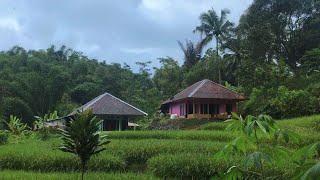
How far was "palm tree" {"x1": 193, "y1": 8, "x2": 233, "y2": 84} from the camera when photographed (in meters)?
45.1

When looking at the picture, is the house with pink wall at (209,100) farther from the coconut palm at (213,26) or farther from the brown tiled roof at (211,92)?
the coconut palm at (213,26)

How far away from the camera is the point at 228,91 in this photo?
3369 centimetres

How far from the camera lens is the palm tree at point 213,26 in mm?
45094

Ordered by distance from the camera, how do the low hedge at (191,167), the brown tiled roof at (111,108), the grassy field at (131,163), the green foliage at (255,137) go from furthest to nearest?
1. the brown tiled roof at (111,108)
2. the low hedge at (191,167)
3. the grassy field at (131,163)
4. the green foliage at (255,137)

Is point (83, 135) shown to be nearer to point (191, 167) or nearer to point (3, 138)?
point (191, 167)

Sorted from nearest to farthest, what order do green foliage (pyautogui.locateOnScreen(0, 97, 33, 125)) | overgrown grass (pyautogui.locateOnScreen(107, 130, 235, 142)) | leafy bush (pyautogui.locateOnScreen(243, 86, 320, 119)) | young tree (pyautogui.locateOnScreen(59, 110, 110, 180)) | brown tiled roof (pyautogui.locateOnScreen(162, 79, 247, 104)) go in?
young tree (pyautogui.locateOnScreen(59, 110, 110, 180)) < overgrown grass (pyautogui.locateOnScreen(107, 130, 235, 142)) < leafy bush (pyautogui.locateOnScreen(243, 86, 320, 119)) < brown tiled roof (pyautogui.locateOnScreen(162, 79, 247, 104)) < green foliage (pyautogui.locateOnScreen(0, 97, 33, 125))

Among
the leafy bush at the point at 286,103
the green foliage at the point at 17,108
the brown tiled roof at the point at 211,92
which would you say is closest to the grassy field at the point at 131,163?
the leafy bush at the point at 286,103

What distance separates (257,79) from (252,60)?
6792 mm

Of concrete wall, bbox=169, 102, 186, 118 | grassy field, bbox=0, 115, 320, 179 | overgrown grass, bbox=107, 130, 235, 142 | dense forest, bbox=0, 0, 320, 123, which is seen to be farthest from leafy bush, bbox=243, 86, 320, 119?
concrete wall, bbox=169, 102, 186, 118

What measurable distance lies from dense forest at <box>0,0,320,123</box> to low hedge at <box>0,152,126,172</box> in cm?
1611

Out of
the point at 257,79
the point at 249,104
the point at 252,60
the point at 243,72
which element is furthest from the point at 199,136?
the point at 252,60

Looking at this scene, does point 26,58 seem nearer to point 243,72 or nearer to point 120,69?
point 120,69

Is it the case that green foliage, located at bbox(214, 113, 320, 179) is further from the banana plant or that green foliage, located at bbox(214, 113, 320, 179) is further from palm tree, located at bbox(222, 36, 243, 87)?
palm tree, located at bbox(222, 36, 243, 87)

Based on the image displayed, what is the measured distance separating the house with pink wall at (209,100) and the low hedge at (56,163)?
21.6m
